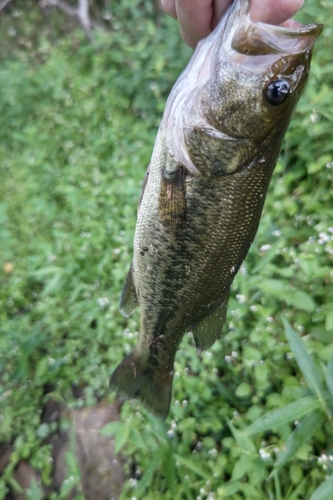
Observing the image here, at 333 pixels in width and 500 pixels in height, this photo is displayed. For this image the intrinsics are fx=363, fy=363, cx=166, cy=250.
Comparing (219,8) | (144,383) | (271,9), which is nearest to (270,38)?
(271,9)

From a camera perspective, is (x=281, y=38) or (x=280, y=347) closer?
(x=281, y=38)

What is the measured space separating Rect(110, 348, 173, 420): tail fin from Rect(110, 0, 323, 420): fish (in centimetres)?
17

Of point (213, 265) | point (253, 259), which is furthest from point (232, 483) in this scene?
point (253, 259)

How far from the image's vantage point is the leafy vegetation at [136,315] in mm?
1647

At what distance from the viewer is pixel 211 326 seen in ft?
4.80

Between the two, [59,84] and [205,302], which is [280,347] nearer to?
[205,302]

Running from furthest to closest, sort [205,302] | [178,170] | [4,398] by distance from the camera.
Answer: [4,398] < [205,302] < [178,170]

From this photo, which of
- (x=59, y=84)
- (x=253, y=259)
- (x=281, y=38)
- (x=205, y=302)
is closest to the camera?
(x=281, y=38)

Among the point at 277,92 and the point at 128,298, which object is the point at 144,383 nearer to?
the point at 128,298

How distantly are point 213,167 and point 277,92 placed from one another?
292 mm

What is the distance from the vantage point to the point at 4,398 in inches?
102

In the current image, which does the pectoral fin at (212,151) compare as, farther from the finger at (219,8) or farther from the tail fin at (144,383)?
the tail fin at (144,383)

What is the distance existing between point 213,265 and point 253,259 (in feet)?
3.29

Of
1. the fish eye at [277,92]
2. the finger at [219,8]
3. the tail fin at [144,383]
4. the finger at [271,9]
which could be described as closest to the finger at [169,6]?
the finger at [219,8]
